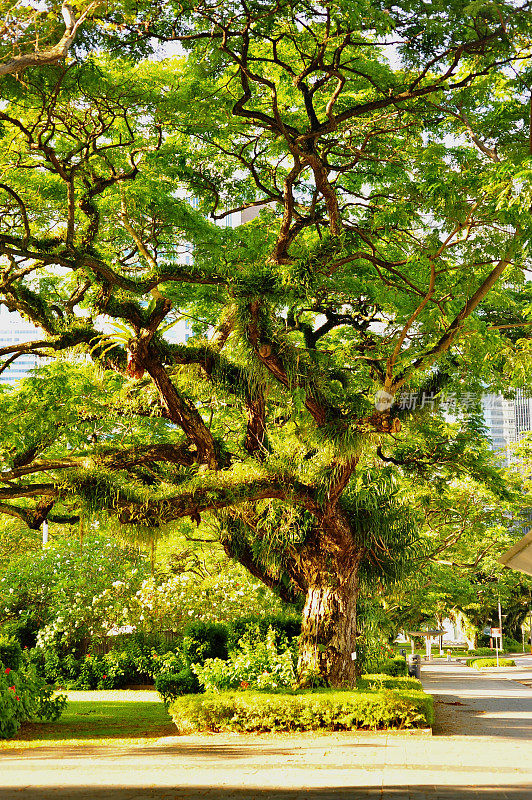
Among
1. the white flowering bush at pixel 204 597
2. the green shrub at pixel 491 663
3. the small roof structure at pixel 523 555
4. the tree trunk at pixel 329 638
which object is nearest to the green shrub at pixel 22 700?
the tree trunk at pixel 329 638

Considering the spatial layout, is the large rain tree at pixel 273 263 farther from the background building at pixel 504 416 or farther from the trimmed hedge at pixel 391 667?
the trimmed hedge at pixel 391 667

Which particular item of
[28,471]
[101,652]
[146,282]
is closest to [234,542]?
[28,471]

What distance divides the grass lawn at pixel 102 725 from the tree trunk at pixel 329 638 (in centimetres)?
285

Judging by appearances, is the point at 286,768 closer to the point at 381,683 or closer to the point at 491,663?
the point at 381,683

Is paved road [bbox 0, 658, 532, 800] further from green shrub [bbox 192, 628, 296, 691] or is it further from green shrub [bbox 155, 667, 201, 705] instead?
green shrub [bbox 155, 667, 201, 705]

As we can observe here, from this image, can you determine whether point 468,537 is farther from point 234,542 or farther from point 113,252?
point 113,252

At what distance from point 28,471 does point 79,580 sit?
13.0m

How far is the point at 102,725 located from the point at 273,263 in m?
9.79

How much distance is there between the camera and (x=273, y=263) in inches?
415

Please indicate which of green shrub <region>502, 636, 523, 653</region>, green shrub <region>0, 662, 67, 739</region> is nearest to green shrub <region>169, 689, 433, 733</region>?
green shrub <region>0, 662, 67, 739</region>

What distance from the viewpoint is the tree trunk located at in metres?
12.9

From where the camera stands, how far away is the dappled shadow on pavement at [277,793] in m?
7.30

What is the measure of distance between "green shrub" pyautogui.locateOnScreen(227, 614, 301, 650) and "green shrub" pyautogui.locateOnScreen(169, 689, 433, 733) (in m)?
3.41

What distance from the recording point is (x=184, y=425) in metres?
11.9
